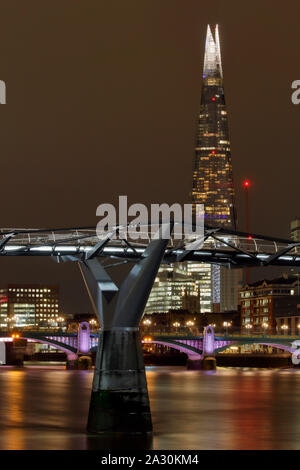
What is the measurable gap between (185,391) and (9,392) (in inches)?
673

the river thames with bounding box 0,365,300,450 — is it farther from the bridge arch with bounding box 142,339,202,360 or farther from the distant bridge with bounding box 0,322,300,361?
the bridge arch with bounding box 142,339,202,360

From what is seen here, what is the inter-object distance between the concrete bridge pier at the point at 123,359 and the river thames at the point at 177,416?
109 cm

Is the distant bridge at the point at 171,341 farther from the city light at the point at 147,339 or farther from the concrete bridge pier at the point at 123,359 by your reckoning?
the concrete bridge pier at the point at 123,359

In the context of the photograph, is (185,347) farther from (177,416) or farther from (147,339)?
(177,416)

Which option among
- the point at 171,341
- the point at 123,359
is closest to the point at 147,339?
the point at 171,341

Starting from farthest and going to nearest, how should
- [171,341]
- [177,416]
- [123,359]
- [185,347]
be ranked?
[185,347], [171,341], [177,416], [123,359]

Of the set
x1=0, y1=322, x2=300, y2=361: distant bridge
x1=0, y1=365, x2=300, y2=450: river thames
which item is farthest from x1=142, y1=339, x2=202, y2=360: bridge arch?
x1=0, y1=365, x2=300, y2=450: river thames

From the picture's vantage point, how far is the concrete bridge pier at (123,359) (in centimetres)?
4353

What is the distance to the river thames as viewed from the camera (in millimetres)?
46938

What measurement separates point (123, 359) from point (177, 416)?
21.8 meters

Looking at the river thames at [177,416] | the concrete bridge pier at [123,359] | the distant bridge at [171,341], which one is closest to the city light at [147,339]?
the distant bridge at [171,341]

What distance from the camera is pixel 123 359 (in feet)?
144
